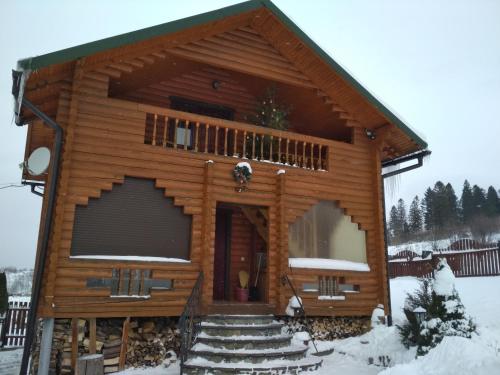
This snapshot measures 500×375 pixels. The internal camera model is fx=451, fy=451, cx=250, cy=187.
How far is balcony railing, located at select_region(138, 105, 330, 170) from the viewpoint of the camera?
33.3 ft

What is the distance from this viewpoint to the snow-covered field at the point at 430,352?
588 cm

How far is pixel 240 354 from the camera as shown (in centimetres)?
738

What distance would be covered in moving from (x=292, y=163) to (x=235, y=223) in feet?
7.54

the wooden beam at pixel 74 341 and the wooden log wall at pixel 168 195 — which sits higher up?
the wooden log wall at pixel 168 195

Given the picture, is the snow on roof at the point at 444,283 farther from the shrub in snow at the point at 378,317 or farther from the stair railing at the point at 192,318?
the stair railing at the point at 192,318

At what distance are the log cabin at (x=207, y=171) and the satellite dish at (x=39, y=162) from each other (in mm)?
139

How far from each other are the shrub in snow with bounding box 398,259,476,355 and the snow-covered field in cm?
25

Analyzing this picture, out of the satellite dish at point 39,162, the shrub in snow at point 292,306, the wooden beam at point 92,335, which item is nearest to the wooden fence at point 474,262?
the shrub in snow at point 292,306

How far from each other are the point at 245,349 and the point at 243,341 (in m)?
0.14

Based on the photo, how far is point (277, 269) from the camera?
32.9 feet

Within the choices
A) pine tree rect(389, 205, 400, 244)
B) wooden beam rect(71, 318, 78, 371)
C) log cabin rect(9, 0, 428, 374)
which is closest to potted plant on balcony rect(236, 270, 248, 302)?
log cabin rect(9, 0, 428, 374)

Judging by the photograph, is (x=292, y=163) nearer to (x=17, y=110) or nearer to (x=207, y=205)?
(x=207, y=205)

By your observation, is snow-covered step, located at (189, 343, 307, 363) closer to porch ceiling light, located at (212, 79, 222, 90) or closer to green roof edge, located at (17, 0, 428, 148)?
green roof edge, located at (17, 0, 428, 148)

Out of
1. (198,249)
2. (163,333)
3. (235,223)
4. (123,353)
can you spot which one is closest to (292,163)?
(235,223)
